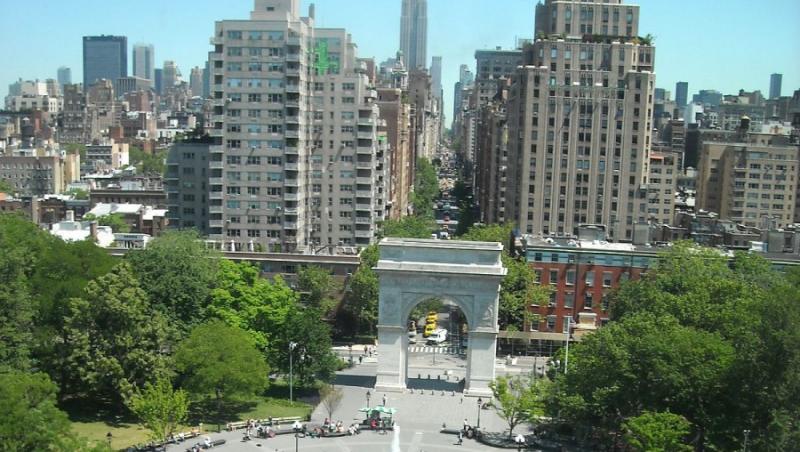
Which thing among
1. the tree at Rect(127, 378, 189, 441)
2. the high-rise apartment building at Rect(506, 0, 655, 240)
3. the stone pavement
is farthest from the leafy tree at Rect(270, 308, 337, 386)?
the high-rise apartment building at Rect(506, 0, 655, 240)

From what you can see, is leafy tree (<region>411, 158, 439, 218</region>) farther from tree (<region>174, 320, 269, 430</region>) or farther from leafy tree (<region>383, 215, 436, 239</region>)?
tree (<region>174, 320, 269, 430</region>)

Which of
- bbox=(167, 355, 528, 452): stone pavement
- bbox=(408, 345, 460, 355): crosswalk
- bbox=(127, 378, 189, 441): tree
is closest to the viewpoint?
bbox=(127, 378, 189, 441): tree

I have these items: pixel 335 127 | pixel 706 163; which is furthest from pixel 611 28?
pixel 706 163

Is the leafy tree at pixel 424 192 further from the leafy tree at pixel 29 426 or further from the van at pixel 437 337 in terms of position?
the leafy tree at pixel 29 426

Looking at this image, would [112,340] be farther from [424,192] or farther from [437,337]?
[424,192]

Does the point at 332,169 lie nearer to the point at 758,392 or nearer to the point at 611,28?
the point at 611,28

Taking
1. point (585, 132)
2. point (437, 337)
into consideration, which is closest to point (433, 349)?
point (437, 337)
